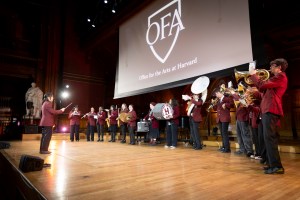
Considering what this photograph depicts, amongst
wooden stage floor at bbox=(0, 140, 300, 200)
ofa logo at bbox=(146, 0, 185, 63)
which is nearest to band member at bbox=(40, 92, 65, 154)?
wooden stage floor at bbox=(0, 140, 300, 200)

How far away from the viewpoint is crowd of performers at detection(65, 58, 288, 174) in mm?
2689

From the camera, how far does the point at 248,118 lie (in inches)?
171

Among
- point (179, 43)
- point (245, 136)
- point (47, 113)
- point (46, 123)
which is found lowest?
point (245, 136)

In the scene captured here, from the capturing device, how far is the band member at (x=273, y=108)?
266 centimetres

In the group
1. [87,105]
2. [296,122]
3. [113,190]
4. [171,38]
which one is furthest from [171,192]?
[87,105]

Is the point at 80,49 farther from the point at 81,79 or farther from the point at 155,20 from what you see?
the point at 155,20

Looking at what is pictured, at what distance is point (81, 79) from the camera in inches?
482

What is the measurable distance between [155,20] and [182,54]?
6.17 feet

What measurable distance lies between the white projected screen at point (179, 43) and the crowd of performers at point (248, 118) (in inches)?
27.6

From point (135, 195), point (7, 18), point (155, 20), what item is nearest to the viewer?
point (135, 195)

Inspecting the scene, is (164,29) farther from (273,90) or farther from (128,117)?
(273,90)

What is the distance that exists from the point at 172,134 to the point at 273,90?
3586mm

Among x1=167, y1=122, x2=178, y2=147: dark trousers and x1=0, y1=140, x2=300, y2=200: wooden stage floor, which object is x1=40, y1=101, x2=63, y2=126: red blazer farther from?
x1=167, y1=122, x2=178, y2=147: dark trousers

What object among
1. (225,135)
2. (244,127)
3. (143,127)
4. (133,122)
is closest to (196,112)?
(225,135)
